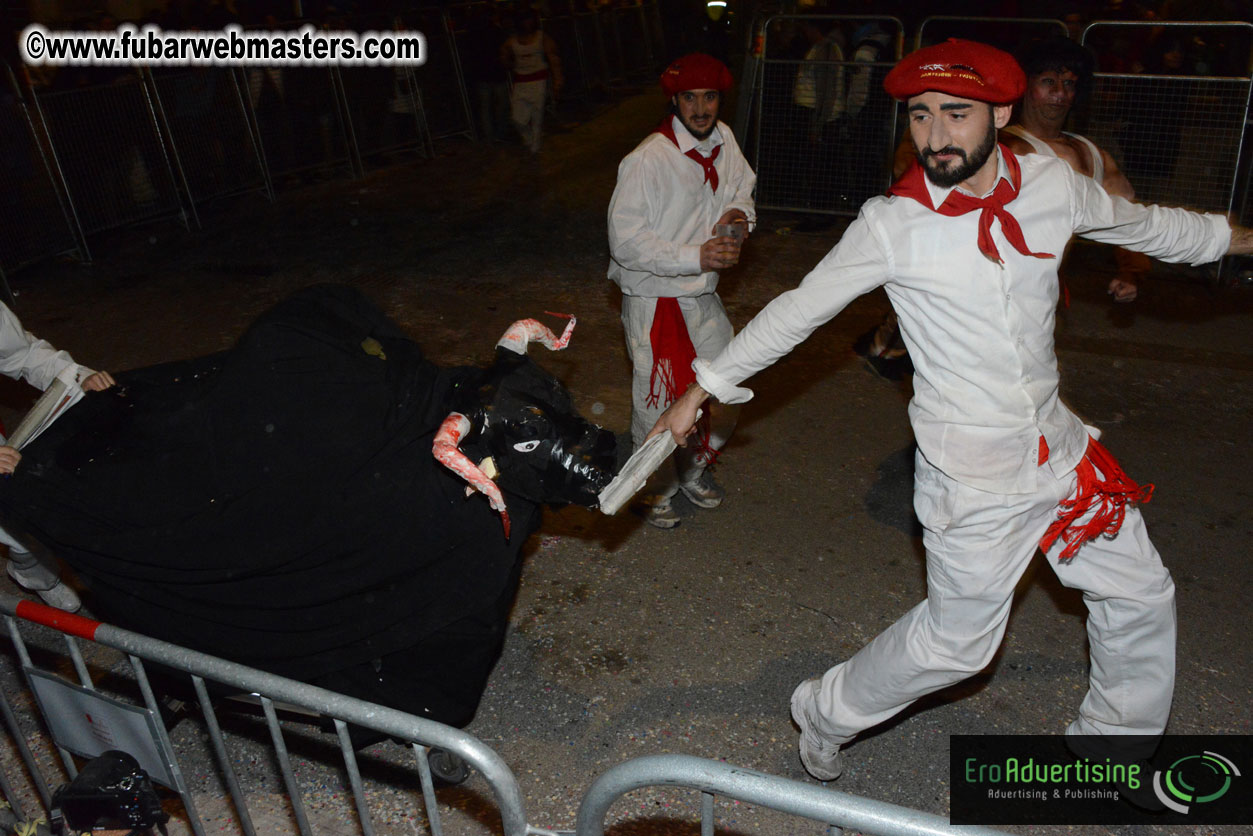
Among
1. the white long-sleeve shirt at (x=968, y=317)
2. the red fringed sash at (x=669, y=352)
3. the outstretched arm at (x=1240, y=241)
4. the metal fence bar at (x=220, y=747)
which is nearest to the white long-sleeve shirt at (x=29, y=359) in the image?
the metal fence bar at (x=220, y=747)

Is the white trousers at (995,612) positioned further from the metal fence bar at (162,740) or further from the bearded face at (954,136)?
the metal fence bar at (162,740)

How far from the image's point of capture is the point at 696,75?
4.06 meters

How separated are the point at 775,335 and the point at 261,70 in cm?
999

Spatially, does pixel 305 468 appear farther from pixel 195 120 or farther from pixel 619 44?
pixel 619 44

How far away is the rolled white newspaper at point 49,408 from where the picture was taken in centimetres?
314

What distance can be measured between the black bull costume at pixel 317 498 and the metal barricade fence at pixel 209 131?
26.6 feet

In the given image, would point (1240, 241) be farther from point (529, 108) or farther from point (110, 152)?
point (529, 108)

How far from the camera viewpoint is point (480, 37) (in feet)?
40.9

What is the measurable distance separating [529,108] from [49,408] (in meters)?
9.91

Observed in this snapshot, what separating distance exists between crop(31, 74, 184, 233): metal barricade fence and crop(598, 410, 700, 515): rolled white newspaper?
8.44 meters

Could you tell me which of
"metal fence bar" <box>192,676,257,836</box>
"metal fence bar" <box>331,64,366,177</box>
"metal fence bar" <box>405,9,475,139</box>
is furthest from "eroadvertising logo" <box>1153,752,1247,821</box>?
"metal fence bar" <box>405,9,475,139</box>

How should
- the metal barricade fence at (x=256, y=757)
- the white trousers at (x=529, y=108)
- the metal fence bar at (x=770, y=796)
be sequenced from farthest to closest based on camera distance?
the white trousers at (x=529, y=108)
the metal barricade fence at (x=256, y=757)
the metal fence bar at (x=770, y=796)

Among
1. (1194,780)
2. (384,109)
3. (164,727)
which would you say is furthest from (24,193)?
(1194,780)

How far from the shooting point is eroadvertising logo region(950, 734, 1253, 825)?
9.90ft
